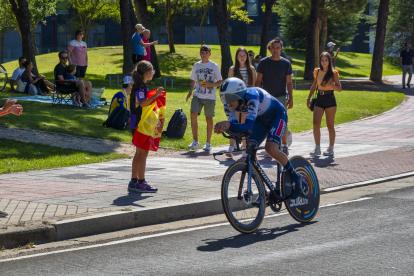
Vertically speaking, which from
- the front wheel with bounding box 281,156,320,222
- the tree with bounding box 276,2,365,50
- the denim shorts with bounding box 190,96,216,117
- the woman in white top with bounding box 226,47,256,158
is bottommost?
the front wheel with bounding box 281,156,320,222

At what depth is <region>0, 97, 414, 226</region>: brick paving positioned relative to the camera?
23.3 ft

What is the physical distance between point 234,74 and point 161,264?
6.40 m

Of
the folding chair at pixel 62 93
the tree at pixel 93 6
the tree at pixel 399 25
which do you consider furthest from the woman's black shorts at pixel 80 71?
the tree at pixel 399 25

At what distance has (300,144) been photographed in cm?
1328

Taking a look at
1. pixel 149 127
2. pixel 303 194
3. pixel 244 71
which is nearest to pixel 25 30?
pixel 244 71

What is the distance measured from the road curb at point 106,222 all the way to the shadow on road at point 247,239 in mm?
1144

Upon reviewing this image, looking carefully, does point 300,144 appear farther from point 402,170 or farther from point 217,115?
point 217,115

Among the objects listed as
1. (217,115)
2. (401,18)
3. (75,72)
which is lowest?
(217,115)

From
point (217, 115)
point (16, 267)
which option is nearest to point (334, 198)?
point (16, 267)

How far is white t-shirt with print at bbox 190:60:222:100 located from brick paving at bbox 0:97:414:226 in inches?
48.6

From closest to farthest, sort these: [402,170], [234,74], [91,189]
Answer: [91,189] < [402,170] < [234,74]

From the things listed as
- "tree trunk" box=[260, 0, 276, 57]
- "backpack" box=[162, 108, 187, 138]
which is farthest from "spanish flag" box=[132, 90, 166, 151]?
"tree trunk" box=[260, 0, 276, 57]

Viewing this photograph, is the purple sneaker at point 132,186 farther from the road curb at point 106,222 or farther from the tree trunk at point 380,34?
the tree trunk at point 380,34

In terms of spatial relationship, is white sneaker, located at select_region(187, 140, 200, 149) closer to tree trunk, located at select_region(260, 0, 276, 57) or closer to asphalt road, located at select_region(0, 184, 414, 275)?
asphalt road, located at select_region(0, 184, 414, 275)
